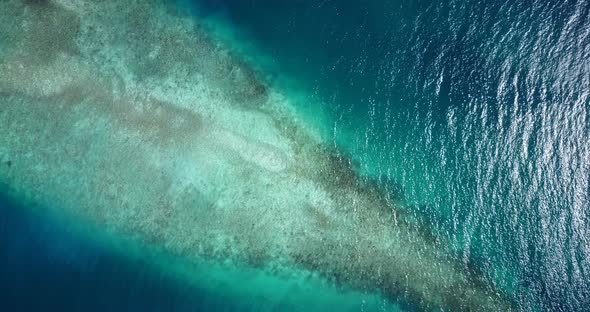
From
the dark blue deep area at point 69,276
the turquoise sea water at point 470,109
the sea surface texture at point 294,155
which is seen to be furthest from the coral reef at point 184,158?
the turquoise sea water at point 470,109

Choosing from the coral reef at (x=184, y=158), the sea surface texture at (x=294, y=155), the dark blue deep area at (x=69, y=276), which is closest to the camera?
the dark blue deep area at (x=69, y=276)

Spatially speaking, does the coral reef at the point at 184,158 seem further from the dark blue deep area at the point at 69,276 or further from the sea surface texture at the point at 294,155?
the dark blue deep area at the point at 69,276

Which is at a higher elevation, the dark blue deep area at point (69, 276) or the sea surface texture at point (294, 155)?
the sea surface texture at point (294, 155)

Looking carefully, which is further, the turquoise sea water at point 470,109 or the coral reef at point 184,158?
the turquoise sea water at point 470,109

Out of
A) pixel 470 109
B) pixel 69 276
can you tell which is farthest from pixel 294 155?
pixel 69 276

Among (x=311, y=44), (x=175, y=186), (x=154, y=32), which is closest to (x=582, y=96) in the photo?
(x=311, y=44)

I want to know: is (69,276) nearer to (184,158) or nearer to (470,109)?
(184,158)
